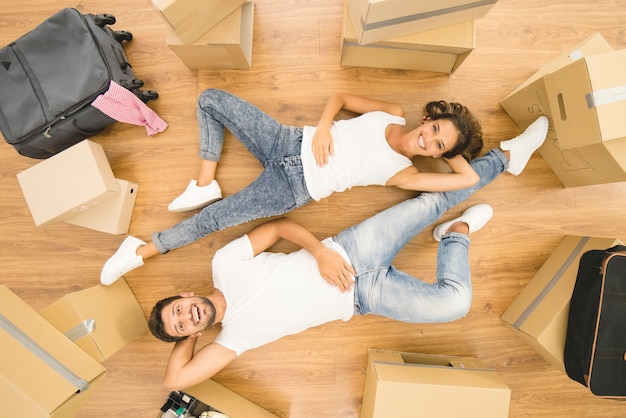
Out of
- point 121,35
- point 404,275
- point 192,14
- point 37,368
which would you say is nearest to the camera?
point 37,368

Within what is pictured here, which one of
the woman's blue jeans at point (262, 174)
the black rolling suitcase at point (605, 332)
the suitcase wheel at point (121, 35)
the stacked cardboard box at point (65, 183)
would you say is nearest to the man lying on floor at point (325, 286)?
the woman's blue jeans at point (262, 174)

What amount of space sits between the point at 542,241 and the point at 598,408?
779 millimetres

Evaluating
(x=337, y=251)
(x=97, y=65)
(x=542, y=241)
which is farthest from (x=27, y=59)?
(x=542, y=241)

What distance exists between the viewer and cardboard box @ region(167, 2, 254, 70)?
4.71 ft

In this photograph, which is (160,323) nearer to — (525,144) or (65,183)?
(65,183)

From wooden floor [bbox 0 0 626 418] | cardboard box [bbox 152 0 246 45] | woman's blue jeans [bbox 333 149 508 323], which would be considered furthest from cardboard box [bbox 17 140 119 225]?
woman's blue jeans [bbox 333 149 508 323]

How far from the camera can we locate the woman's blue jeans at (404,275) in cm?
144

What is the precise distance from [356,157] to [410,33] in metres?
0.47

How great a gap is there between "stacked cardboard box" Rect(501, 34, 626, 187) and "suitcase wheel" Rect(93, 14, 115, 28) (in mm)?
1645

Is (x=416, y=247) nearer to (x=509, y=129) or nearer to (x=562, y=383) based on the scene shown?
(x=509, y=129)

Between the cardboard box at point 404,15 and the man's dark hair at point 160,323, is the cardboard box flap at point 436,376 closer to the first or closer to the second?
the man's dark hair at point 160,323

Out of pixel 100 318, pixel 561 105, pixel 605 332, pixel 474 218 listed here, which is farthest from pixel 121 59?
pixel 605 332

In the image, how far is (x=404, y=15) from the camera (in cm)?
120

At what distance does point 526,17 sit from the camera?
1678 mm
